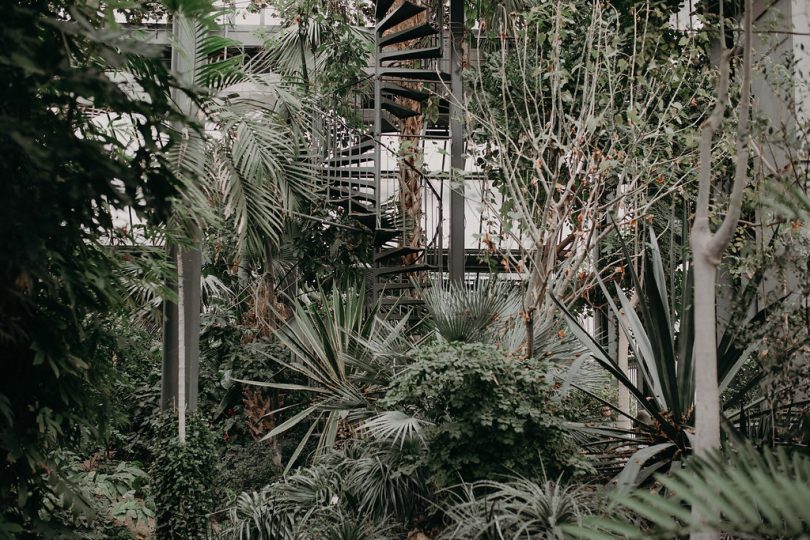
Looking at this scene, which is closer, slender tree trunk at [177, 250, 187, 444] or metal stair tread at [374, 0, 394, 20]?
slender tree trunk at [177, 250, 187, 444]

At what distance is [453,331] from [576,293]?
88 centimetres

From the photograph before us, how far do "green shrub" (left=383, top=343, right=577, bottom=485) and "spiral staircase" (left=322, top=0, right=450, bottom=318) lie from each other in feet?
8.74

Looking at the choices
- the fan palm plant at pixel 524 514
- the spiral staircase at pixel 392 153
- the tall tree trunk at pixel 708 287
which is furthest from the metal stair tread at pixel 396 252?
the tall tree trunk at pixel 708 287

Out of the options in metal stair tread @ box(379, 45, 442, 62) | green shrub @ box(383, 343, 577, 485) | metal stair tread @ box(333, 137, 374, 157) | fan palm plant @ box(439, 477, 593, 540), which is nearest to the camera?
fan palm plant @ box(439, 477, 593, 540)

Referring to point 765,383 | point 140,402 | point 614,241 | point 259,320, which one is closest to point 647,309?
point 765,383

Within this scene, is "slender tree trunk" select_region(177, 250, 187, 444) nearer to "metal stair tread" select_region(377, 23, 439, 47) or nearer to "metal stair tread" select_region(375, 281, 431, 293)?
"metal stair tread" select_region(375, 281, 431, 293)

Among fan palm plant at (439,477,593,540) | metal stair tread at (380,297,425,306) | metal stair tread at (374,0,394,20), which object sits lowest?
fan palm plant at (439,477,593,540)

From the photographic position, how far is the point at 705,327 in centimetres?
297

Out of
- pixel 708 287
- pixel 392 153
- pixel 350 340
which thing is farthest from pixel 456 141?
pixel 708 287

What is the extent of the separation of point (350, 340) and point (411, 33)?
10.3ft

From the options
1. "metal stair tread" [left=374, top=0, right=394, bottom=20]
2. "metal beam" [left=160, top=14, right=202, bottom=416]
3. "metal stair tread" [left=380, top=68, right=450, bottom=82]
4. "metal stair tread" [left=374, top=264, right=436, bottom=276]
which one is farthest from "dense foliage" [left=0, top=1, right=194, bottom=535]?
"metal stair tread" [left=374, top=0, right=394, bottom=20]

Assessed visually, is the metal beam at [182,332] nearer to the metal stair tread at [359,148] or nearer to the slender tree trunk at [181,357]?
the slender tree trunk at [181,357]

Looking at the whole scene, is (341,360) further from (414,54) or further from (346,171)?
(414,54)

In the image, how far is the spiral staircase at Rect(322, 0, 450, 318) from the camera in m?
8.05
